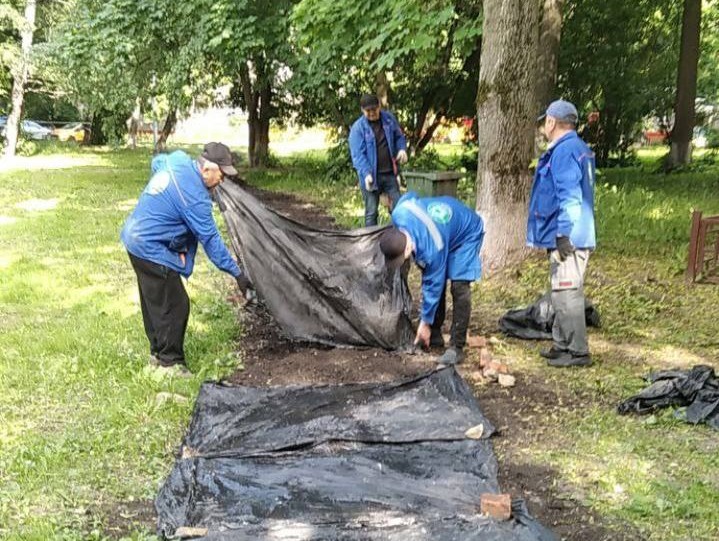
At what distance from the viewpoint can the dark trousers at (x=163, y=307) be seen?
13.6ft

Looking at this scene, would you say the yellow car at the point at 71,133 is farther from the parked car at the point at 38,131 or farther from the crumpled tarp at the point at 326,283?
the crumpled tarp at the point at 326,283

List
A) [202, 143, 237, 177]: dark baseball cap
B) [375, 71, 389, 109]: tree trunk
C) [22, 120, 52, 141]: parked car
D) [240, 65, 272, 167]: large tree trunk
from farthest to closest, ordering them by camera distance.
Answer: [22, 120, 52, 141]: parked car, [240, 65, 272, 167]: large tree trunk, [375, 71, 389, 109]: tree trunk, [202, 143, 237, 177]: dark baseball cap

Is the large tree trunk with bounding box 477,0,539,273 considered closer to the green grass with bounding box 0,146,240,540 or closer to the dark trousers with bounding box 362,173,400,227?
the dark trousers with bounding box 362,173,400,227

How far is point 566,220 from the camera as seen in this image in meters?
4.20

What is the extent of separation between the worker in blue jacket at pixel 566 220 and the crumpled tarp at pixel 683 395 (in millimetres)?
670

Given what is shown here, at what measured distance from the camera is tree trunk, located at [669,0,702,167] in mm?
12852

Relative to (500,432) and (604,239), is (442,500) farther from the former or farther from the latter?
(604,239)

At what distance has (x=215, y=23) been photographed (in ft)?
37.6

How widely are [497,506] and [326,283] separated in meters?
2.35

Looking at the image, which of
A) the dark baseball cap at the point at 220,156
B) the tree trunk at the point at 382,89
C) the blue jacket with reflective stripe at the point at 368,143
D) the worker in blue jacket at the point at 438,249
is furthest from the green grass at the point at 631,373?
the tree trunk at the point at 382,89

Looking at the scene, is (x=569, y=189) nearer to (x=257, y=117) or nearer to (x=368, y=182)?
(x=368, y=182)

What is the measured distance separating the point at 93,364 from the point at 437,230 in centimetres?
235

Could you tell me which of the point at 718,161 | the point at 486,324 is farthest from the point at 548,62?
the point at 718,161

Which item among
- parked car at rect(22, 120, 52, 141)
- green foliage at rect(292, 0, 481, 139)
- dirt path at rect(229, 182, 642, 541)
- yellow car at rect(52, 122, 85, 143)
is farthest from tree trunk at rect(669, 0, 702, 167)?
parked car at rect(22, 120, 52, 141)
